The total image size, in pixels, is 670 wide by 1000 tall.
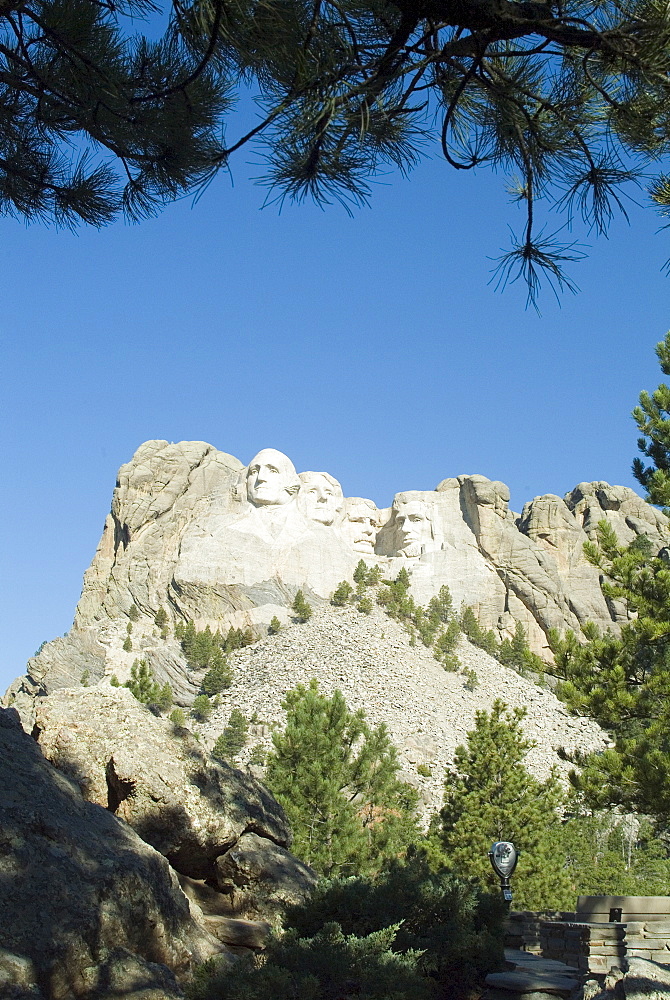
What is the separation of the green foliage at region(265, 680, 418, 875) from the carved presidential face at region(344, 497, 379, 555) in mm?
50542

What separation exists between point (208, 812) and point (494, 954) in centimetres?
237

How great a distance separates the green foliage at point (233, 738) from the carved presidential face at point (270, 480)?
2246 cm

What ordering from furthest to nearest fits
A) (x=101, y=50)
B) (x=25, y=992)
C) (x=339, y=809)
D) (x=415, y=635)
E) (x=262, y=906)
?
(x=415, y=635) → (x=339, y=809) → (x=262, y=906) → (x=101, y=50) → (x=25, y=992)

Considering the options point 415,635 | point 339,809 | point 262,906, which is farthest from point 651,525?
point 262,906

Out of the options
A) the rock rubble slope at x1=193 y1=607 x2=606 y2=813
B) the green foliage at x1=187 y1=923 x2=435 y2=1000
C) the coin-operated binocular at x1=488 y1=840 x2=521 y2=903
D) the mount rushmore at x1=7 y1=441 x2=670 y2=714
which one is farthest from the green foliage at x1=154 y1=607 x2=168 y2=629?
the green foliage at x1=187 y1=923 x2=435 y2=1000

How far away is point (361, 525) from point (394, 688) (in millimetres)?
18611

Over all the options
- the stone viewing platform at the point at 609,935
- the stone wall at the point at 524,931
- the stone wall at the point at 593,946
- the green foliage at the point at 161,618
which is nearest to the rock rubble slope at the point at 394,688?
the green foliage at the point at 161,618

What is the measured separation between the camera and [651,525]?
7488 centimetres

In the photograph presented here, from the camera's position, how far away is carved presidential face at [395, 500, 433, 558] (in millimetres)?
71000

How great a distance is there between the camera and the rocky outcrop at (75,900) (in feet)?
14.0

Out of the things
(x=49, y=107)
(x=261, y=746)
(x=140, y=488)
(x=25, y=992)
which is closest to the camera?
(x=25, y=992)

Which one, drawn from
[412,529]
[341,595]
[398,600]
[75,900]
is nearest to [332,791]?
[75,900]

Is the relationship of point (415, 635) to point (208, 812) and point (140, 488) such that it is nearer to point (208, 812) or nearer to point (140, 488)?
point (140, 488)

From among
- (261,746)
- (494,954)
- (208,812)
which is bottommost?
(494,954)
